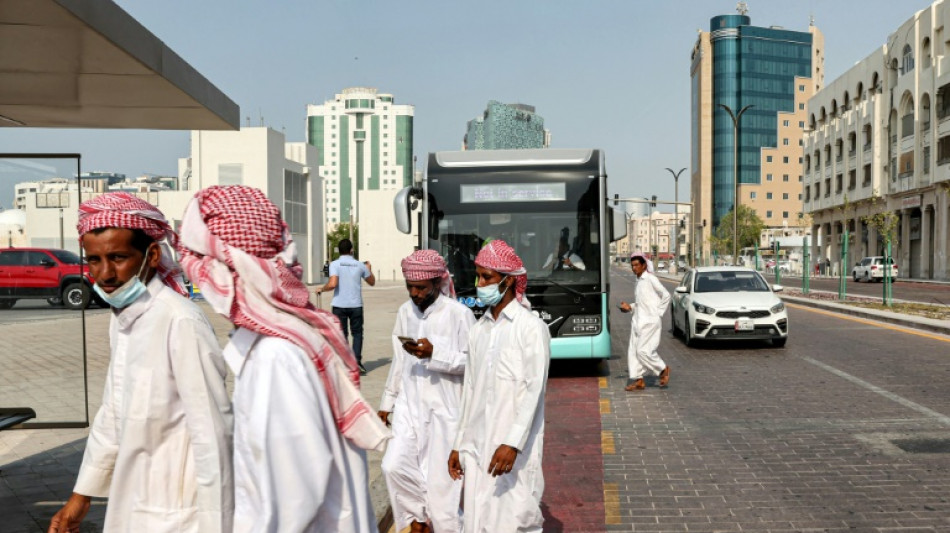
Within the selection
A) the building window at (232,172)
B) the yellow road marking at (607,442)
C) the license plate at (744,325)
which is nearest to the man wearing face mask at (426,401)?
the yellow road marking at (607,442)

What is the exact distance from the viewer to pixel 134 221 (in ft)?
9.70

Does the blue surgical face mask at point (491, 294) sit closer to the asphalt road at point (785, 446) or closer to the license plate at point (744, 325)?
the asphalt road at point (785, 446)

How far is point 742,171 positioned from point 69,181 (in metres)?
133

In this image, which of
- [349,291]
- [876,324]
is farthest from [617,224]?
[876,324]

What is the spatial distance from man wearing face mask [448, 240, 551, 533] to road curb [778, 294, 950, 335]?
661 inches

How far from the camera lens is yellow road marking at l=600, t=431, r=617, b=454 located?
24.9 ft

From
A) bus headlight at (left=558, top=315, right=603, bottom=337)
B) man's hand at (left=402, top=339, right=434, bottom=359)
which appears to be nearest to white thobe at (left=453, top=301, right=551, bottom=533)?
man's hand at (left=402, top=339, right=434, bottom=359)

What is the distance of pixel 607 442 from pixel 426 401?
3.20 metres

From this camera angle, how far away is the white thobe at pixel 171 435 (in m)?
2.62

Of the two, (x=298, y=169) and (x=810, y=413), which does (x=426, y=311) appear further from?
(x=298, y=169)

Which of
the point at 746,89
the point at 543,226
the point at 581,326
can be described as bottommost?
the point at 581,326

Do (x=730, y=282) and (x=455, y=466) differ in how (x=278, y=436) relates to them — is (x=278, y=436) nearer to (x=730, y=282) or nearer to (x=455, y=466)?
(x=455, y=466)

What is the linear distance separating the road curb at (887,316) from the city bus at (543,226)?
33.6 feet

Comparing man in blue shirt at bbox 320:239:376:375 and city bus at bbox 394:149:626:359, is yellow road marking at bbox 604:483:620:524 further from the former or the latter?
man in blue shirt at bbox 320:239:376:375
